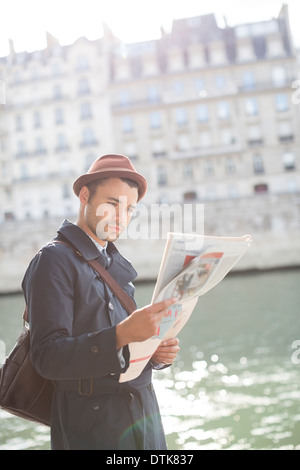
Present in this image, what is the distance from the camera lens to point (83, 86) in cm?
3164

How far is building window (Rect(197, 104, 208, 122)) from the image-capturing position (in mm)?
30531

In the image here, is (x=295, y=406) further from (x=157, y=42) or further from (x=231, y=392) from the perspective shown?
(x=157, y=42)

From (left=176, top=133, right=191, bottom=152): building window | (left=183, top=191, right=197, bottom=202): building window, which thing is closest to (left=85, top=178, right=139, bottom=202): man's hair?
(left=183, top=191, right=197, bottom=202): building window

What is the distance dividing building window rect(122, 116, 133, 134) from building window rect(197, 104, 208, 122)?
4.29 metres

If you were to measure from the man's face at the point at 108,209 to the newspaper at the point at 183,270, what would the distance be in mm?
325

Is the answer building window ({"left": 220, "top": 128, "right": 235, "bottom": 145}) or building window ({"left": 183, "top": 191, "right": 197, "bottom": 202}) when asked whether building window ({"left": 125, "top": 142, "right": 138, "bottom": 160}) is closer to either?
building window ({"left": 183, "top": 191, "right": 197, "bottom": 202})

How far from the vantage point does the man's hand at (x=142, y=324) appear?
1.31 meters

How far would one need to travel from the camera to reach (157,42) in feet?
107

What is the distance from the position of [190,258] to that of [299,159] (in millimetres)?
30213

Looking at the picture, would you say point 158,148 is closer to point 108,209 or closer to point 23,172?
point 23,172

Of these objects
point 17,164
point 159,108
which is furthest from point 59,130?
point 159,108

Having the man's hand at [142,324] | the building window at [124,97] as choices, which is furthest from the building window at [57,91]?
the man's hand at [142,324]

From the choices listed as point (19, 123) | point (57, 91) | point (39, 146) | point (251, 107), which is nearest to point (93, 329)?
point (251, 107)

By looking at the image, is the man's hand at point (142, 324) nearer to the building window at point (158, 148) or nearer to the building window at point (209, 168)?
the building window at point (209, 168)
